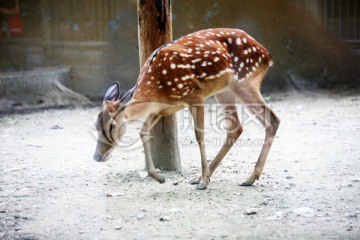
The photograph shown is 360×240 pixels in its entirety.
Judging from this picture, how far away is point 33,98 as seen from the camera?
1041cm

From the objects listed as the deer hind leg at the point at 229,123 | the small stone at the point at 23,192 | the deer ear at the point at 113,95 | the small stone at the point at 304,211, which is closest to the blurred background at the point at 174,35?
the deer hind leg at the point at 229,123

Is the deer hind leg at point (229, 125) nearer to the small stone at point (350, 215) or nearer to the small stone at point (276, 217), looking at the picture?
the small stone at point (276, 217)

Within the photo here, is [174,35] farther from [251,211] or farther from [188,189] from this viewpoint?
[251,211]

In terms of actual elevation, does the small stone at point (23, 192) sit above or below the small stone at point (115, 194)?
below

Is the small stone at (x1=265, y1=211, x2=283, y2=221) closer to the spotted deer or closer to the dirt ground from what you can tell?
the dirt ground

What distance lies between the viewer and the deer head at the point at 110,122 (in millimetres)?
5398

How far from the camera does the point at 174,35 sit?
36.4ft

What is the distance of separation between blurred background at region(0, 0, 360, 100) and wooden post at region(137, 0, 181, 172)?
5.39 meters

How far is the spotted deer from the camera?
5.28m

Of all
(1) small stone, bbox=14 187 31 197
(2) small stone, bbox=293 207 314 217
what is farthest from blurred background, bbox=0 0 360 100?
(2) small stone, bbox=293 207 314 217

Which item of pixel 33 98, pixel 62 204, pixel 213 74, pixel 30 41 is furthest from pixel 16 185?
pixel 30 41

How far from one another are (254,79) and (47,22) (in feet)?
21.9

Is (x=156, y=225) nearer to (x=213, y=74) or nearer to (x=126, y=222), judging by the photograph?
(x=126, y=222)

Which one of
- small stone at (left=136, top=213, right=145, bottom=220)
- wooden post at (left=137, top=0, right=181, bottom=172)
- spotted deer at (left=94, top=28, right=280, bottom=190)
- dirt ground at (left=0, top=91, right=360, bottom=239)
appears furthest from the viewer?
wooden post at (left=137, top=0, right=181, bottom=172)
